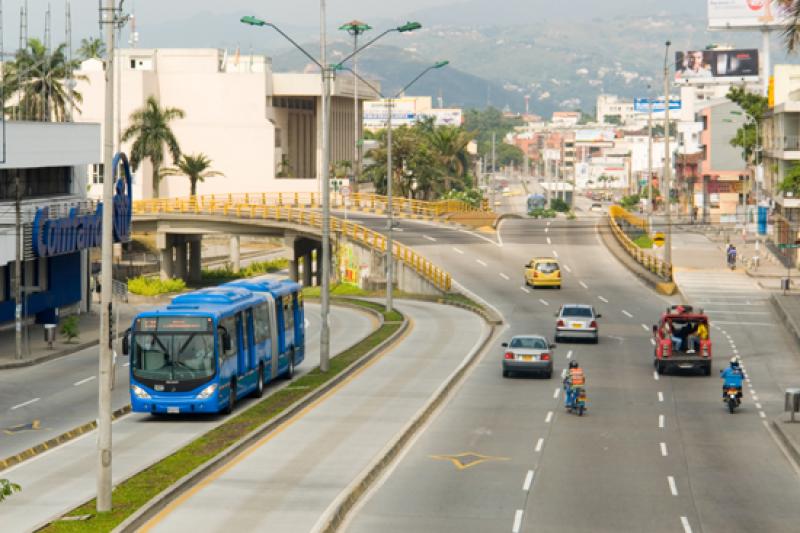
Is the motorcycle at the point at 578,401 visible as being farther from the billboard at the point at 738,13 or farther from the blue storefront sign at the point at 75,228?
the billboard at the point at 738,13

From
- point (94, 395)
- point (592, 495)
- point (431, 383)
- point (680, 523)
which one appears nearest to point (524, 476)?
point (592, 495)

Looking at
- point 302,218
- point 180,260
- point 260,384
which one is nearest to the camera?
point 260,384

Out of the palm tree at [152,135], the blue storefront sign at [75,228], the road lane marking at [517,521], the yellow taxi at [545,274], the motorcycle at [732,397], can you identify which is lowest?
the road lane marking at [517,521]

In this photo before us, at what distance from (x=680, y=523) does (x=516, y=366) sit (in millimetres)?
22235

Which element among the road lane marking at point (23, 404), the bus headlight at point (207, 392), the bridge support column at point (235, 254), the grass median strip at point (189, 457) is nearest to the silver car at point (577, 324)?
the grass median strip at point (189, 457)

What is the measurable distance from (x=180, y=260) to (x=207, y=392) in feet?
242

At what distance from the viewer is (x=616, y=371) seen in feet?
165

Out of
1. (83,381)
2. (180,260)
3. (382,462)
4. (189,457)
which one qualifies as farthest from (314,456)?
(180,260)

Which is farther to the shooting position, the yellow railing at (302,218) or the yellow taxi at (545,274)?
the yellow railing at (302,218)

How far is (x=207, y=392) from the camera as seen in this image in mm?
37188

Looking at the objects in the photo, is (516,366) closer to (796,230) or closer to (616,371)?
(616,371)

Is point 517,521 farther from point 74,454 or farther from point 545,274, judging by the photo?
point 545,274

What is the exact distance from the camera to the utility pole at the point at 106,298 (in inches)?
947

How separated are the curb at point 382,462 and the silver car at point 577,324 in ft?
32.3
